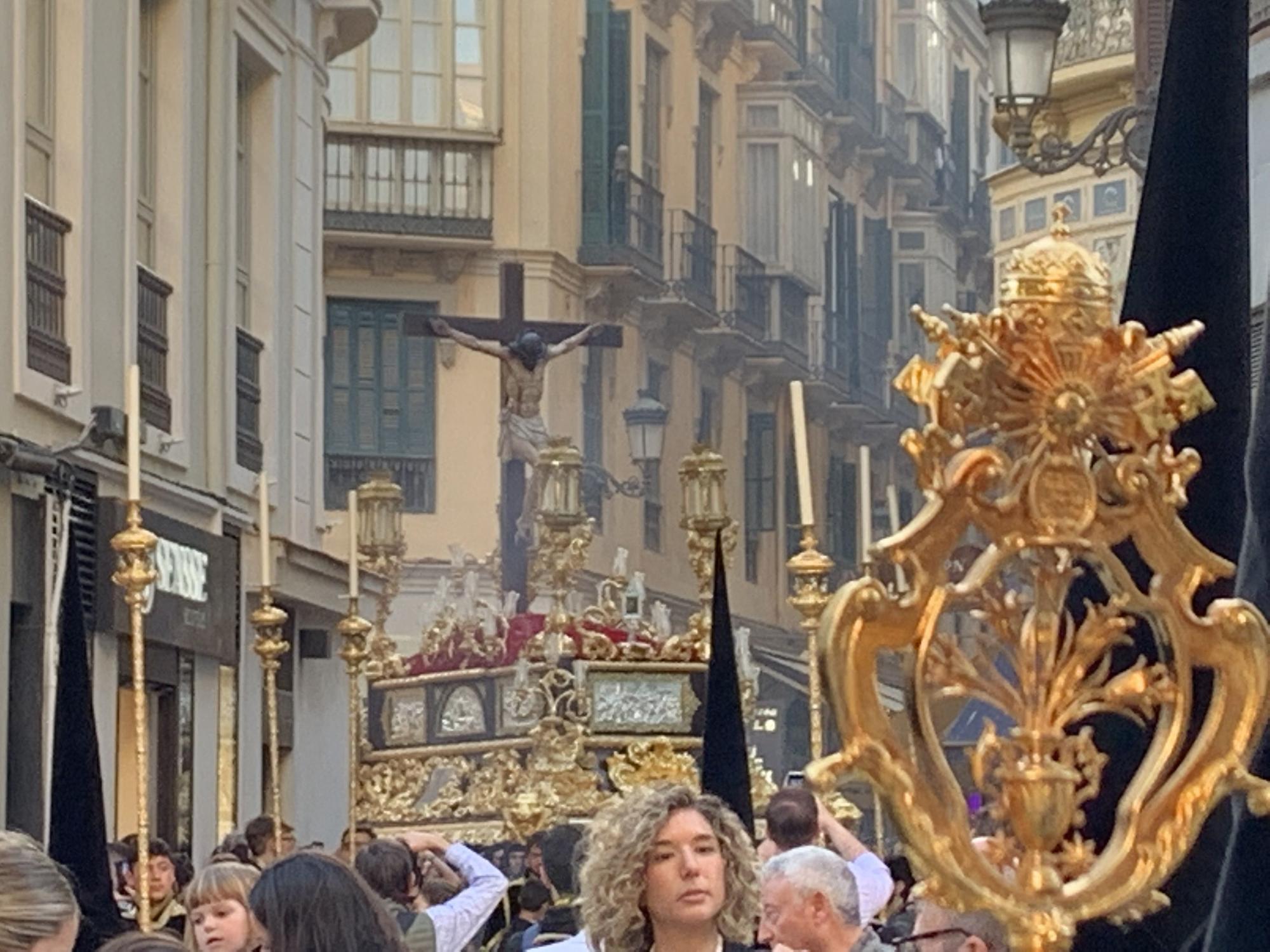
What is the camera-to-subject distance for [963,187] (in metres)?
56.9

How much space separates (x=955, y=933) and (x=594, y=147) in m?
32.9

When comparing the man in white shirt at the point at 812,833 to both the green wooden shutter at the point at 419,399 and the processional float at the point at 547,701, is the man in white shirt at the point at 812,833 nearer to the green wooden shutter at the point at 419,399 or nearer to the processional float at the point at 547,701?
the processional float at the point at 547,701

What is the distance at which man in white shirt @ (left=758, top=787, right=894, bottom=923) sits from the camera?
827 centimetres

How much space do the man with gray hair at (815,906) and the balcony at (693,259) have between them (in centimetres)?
3351

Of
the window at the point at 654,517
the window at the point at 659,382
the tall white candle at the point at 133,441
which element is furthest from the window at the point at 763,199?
the tall white candle at the point at 133,441

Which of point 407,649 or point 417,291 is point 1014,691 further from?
point 417,291

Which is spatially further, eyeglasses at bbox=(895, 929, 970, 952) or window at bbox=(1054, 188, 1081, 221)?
window at bbox=(1054, 188, 1081, 221)

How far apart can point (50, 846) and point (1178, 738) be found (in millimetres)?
5148

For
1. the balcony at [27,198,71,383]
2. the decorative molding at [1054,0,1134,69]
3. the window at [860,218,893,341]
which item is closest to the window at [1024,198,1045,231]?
the decorative molding at [1054,0,1134,69]

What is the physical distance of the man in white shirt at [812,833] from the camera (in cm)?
827

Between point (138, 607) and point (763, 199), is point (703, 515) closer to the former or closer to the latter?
point (138, 607)

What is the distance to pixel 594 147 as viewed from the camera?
126 feet

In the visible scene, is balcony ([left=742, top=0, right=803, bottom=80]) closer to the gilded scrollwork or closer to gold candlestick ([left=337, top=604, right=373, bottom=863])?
gold candlestick ([left=337, top=604, right=373, bottom=863])

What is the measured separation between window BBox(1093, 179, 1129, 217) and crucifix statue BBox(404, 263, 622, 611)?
7.44 metres
